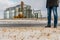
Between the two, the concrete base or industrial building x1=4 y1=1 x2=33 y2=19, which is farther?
industrial building x1=4 y1=1 x2=33 y2=19

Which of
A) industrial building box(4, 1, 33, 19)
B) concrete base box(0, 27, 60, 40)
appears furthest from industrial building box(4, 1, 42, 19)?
concrete base box(0, 27, 60, 40)

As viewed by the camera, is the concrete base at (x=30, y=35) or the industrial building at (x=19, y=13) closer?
the concrete base at (x=30, y=35)

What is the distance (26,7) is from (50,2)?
53.5ft

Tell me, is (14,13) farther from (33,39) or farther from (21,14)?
(33,39)

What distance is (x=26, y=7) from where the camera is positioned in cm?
2402

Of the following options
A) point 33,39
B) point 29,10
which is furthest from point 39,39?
point 29,10

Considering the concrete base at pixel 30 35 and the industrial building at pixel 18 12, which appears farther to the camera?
the industrial building at pixel 18 12

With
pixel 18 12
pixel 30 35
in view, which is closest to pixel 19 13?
pixel 18 12

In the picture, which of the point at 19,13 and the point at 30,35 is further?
the point at 19,13

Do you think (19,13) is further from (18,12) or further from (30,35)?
(30,35)

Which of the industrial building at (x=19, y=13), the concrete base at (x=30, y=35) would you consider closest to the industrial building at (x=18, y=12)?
the industrial building at (x=19, y=13)

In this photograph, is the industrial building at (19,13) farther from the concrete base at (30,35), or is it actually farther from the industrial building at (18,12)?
the concrete base at (30,35)

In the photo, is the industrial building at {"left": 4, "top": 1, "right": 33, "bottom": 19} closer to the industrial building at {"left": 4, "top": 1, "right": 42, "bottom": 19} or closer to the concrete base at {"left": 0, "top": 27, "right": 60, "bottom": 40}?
the industrial building at {"left": 4, "top": 1, "right": 42, "bottom": 19}

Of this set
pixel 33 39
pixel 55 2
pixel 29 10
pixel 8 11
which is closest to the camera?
pixel 33 39
